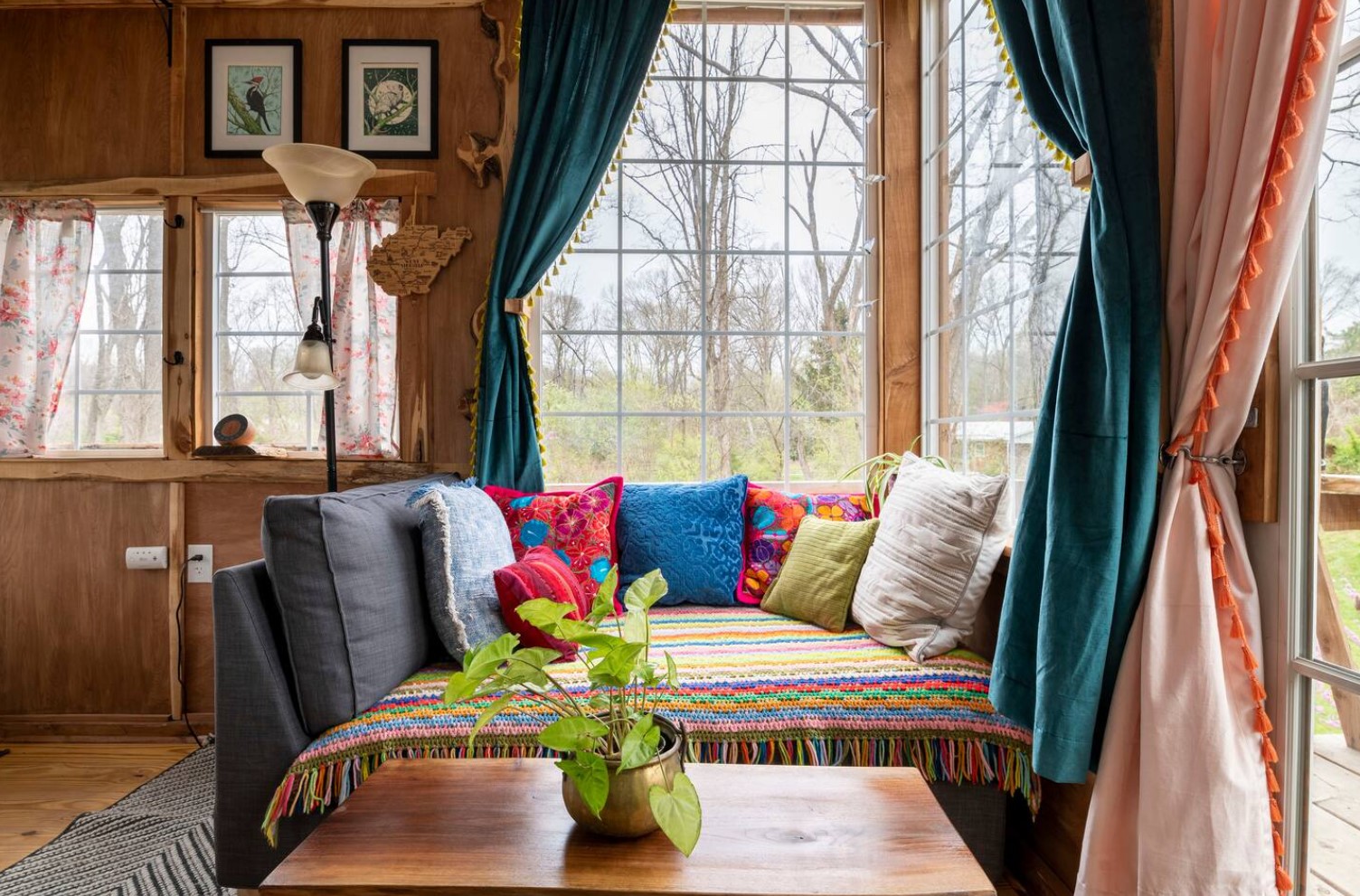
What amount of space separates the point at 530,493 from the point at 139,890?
1.34m

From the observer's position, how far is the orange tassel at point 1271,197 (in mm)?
1104

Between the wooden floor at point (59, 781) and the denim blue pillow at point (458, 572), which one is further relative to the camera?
the wooden floor at point (59, 781)

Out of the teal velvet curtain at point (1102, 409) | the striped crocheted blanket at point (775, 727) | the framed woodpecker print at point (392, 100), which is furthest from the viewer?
the framed woodpecker print at point (392, 100)

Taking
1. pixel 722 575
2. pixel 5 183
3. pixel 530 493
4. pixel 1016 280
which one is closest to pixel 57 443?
pixel 5 183

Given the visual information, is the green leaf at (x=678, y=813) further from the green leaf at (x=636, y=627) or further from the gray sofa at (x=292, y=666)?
the gray sofa at (x=292, y=666)

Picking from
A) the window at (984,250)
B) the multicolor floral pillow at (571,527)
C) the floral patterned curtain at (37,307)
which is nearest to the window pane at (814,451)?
the window at (984,250)

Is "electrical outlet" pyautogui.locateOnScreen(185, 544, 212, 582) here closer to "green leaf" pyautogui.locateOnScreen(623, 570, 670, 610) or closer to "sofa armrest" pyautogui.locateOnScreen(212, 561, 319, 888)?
"sofa armrest" pyautogui.locateOnScreen(212, 561, 319, 888)

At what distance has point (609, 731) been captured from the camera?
3.22ft

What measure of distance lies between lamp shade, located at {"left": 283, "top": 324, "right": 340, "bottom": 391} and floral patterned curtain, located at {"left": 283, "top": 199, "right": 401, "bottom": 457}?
0.44m

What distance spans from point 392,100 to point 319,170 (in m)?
0.72

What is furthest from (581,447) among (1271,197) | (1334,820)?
(1334,820)

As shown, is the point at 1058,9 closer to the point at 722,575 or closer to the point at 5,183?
the point at 722,575

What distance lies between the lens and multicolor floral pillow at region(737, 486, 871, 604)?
231cm

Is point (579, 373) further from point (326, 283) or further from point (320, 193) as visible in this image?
point (320, 193)
